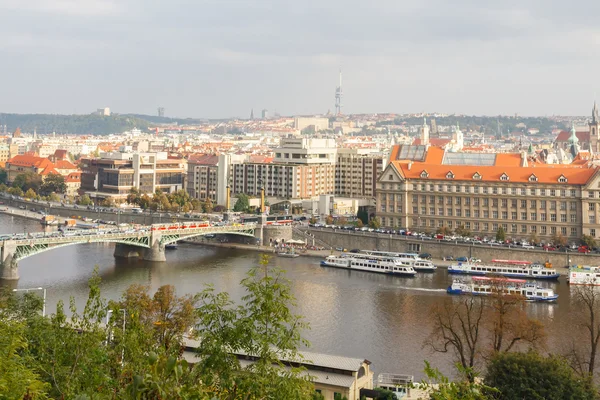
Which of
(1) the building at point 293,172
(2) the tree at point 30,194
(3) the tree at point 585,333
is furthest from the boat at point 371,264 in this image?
(2) the tree at point 30,194

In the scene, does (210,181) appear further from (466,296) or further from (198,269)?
(466,296)

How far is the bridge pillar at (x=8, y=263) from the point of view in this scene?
103 ft

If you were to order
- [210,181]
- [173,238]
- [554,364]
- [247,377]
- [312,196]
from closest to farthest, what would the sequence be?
[247,377]
[554,364]
[173,238]
[312,196]
[210,181]

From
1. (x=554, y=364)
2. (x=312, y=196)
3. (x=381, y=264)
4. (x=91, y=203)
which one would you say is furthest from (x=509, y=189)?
(x=91, y=203)

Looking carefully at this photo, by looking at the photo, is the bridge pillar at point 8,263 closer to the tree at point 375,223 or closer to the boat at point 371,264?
the boat at point 371,264

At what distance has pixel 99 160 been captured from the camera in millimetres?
64625

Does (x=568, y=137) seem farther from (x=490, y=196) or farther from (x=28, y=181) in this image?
(x=490, y=196)

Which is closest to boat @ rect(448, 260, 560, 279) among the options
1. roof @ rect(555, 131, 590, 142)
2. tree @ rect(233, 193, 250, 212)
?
tree @ rect(233, 193, 250, 212)

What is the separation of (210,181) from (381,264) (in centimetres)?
2772

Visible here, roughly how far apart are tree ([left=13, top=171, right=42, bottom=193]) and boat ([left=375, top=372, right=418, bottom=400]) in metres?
53.3

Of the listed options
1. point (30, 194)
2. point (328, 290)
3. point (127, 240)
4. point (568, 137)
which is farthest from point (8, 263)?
point (568, 137)

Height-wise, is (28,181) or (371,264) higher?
(28,181)

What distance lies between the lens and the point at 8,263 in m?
31.4

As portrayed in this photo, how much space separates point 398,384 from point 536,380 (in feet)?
12.1
